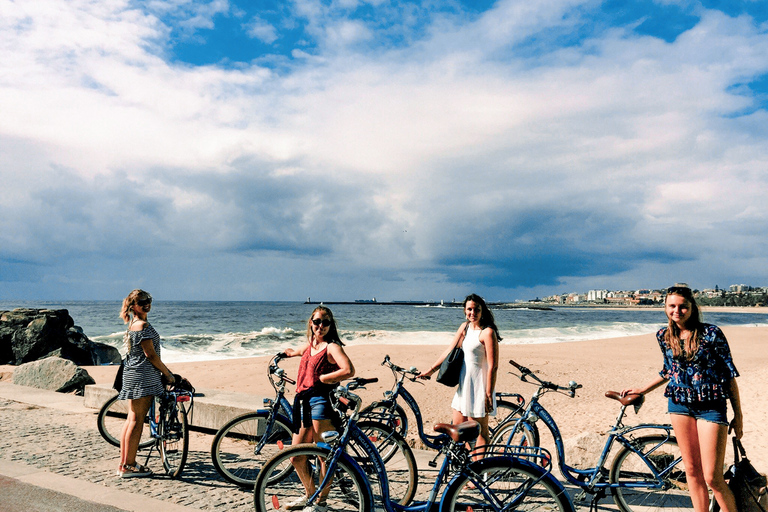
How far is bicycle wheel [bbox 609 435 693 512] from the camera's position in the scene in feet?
13.6

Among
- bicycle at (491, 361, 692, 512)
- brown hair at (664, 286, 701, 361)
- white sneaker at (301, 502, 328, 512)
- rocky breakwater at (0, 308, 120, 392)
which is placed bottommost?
rocky breakwater at (0, 308, 120, 392)

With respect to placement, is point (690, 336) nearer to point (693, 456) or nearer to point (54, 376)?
point (693, 456)

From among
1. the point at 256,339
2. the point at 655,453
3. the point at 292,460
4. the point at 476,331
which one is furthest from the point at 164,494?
the point at 256,339

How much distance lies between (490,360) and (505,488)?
1532 millimetres

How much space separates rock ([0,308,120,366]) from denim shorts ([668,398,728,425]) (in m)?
21.1

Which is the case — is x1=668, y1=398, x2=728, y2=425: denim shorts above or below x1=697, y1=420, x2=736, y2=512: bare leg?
above

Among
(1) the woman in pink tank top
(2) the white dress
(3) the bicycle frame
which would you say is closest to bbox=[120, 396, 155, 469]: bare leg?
(1) the woman in pink tank top

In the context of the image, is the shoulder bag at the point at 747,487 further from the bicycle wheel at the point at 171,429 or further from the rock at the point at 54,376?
the rock at the point at 54,376

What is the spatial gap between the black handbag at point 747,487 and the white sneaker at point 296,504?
119 inches

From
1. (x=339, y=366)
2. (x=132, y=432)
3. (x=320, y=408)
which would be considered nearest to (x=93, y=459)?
(x=132, y=432)

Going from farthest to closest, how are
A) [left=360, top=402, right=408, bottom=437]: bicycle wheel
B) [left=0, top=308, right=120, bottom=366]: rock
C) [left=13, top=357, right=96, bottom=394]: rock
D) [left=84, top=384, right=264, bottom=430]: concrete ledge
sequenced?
[left=0, top=308, right=120, bottom=366]: rock → [left=13, top=357, right=96, bottom=394]: rock → [left=84, top=384, right=264, bottom=430]: concrete ledge → [left=360, top=402, right=408, bottom=437]: bicycle wheel

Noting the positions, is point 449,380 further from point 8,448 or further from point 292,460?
point 8,448

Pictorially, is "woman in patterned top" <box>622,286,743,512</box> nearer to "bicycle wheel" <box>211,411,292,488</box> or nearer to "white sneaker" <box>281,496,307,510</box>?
"white sneaker" <box>281,496,307,510</box>

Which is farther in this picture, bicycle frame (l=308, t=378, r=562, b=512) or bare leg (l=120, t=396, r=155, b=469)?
bare leg (l=120, t=396, r=155, b=469)
